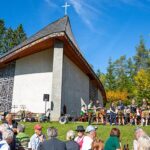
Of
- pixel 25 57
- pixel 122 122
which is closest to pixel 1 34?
pixel 25 57

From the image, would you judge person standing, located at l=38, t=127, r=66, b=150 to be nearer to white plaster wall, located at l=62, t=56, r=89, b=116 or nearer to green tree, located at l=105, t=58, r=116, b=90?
white plaster wall, located at l=62, t=56, r=89, b=116

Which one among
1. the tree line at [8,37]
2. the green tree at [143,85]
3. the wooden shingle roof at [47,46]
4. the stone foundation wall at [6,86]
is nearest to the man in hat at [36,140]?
the wooden shingle roof at [47,46]

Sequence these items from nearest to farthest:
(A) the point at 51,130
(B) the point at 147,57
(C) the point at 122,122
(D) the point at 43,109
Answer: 1. (A) the point at 51,130
2. (C) the point at 122,122
3. (D) the point at 43,109
4. (B) the point at 147,57

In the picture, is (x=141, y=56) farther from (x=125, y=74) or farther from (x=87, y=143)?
(x=87, y=143)

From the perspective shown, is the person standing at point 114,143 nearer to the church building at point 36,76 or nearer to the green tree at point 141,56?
the church building at point 36,76

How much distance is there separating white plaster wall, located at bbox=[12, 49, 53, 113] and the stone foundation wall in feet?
1.00

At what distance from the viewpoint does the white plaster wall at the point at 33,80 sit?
2309cm

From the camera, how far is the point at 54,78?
20.7m

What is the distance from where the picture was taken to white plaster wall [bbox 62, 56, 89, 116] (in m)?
23.5

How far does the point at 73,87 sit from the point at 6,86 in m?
4.96

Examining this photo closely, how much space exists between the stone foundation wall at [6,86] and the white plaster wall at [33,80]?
306 millimetres

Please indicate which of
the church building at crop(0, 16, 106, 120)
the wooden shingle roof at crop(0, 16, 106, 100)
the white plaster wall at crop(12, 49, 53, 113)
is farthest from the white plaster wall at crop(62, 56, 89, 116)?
the white plaster wall at crop(12, 49, 53, 113)

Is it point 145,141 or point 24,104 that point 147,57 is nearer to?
point 24,104

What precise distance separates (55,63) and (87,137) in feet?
48.1
